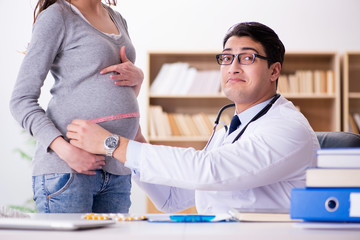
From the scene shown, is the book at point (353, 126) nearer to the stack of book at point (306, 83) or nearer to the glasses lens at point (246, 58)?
the stack of book at point (306, 83)

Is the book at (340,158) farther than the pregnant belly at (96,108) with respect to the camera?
No

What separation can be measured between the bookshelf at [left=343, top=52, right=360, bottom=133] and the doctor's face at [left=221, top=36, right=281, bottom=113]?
2530 mm

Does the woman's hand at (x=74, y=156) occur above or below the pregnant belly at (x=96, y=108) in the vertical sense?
below

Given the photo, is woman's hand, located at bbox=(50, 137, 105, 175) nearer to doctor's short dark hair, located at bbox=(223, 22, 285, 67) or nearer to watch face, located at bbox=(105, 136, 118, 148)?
watch face, located at bbox=(105, 136, 118, 148)

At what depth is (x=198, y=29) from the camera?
453 centimetres

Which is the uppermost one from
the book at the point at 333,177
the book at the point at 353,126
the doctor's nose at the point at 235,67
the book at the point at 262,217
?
the book at the point at 353,126

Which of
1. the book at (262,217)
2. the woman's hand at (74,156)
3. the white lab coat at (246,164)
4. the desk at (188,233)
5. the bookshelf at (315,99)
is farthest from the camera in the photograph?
the bookshelf at (315,99)

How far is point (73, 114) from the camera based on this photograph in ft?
4.85

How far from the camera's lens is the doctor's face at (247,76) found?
5.56 feet

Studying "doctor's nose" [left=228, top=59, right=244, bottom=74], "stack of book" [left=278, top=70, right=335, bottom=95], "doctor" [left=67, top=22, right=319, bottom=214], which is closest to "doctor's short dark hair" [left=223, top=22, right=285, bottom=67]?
"doctor" [left=67, top=22, right=319, bottom=214]

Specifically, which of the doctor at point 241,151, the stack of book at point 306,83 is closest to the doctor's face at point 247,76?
the doctor at point 241,151

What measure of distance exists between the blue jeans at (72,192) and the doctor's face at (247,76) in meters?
0.54

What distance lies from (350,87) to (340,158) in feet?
12.1

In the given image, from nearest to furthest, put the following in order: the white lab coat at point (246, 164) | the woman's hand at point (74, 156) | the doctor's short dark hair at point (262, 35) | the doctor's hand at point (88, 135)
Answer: the white lab coat at point (246, 164), the doctor's hand at point (88, 135), the woman's hand at point (74, 156), the doctor's short dark hair at point (262, 35)
